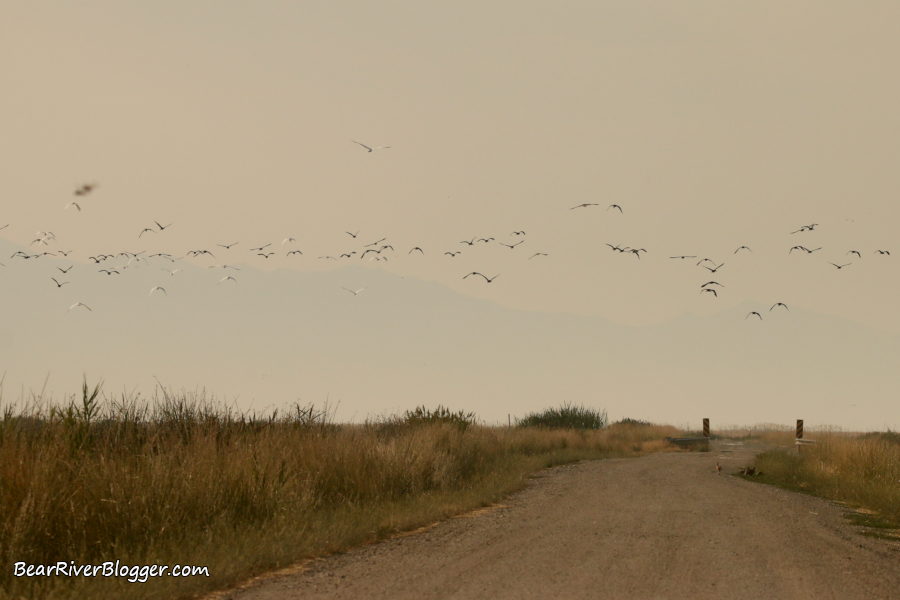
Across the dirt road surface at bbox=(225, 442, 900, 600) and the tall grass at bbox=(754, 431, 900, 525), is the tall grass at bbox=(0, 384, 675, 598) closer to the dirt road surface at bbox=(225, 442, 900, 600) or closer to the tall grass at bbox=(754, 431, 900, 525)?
the dirt road surface at bbox=(225, 442, 900, 600)

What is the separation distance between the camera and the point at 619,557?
32.6 ft

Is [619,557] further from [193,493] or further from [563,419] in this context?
[563,419]

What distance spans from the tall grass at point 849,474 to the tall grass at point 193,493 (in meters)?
8.70

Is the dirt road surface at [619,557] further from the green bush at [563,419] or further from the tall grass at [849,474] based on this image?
the green bush at [563,419]

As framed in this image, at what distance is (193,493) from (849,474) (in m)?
18.3

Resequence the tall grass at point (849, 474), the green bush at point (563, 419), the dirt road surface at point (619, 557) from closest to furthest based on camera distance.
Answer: the dirt road surface at point (619, 557)
the tall grass at point (849, 474)
the green bush at point (563, 419)

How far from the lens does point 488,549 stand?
1048cm

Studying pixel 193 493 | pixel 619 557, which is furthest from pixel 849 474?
pixel 193 493

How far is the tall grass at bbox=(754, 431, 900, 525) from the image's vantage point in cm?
1694

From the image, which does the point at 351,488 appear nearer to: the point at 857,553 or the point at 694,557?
the point at 694,557

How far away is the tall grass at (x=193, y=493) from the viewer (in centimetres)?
905

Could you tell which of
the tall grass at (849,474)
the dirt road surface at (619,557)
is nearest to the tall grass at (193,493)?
the dirt road surface at (619,557)

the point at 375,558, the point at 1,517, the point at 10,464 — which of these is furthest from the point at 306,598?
the point at 10,464

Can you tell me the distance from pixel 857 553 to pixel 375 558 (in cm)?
733
